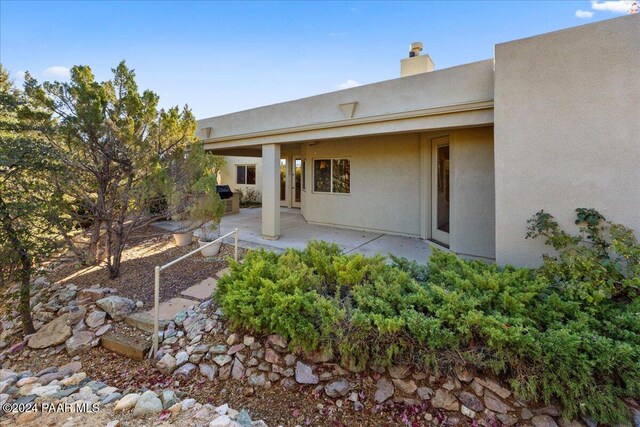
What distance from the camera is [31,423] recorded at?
8.51 ft

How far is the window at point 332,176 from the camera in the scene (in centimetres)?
1045

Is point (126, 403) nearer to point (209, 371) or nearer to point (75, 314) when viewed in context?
point (209, 371)

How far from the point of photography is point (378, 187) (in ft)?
31.6

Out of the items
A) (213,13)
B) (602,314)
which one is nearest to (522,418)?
(602,314)

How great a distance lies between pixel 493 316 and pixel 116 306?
208 inches

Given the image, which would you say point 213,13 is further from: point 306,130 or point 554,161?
point 554,161

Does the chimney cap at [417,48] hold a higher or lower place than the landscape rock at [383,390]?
higher

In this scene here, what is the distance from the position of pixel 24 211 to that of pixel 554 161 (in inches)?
307

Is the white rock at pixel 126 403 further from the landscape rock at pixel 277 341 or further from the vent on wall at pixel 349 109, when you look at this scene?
the vent on wall at pixel 349 109

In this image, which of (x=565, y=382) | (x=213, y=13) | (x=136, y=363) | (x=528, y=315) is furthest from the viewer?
(x=213, y=13)

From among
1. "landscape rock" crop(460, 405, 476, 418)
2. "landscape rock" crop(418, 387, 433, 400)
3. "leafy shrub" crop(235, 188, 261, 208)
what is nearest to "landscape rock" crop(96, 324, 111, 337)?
"landscape rock" crop(418, 387, 433, 400)

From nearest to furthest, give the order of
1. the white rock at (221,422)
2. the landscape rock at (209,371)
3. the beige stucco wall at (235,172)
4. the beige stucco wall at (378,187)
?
the white rock at (221,422)
the landscape rock at (209,371)
the beige stucco wall at (378,187)
the beige stucco wall at (235,172)

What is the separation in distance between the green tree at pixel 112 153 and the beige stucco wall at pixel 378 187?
17.1 ft

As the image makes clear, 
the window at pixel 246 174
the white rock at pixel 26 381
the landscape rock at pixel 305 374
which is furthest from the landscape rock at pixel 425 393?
the window at pixel 246 174
